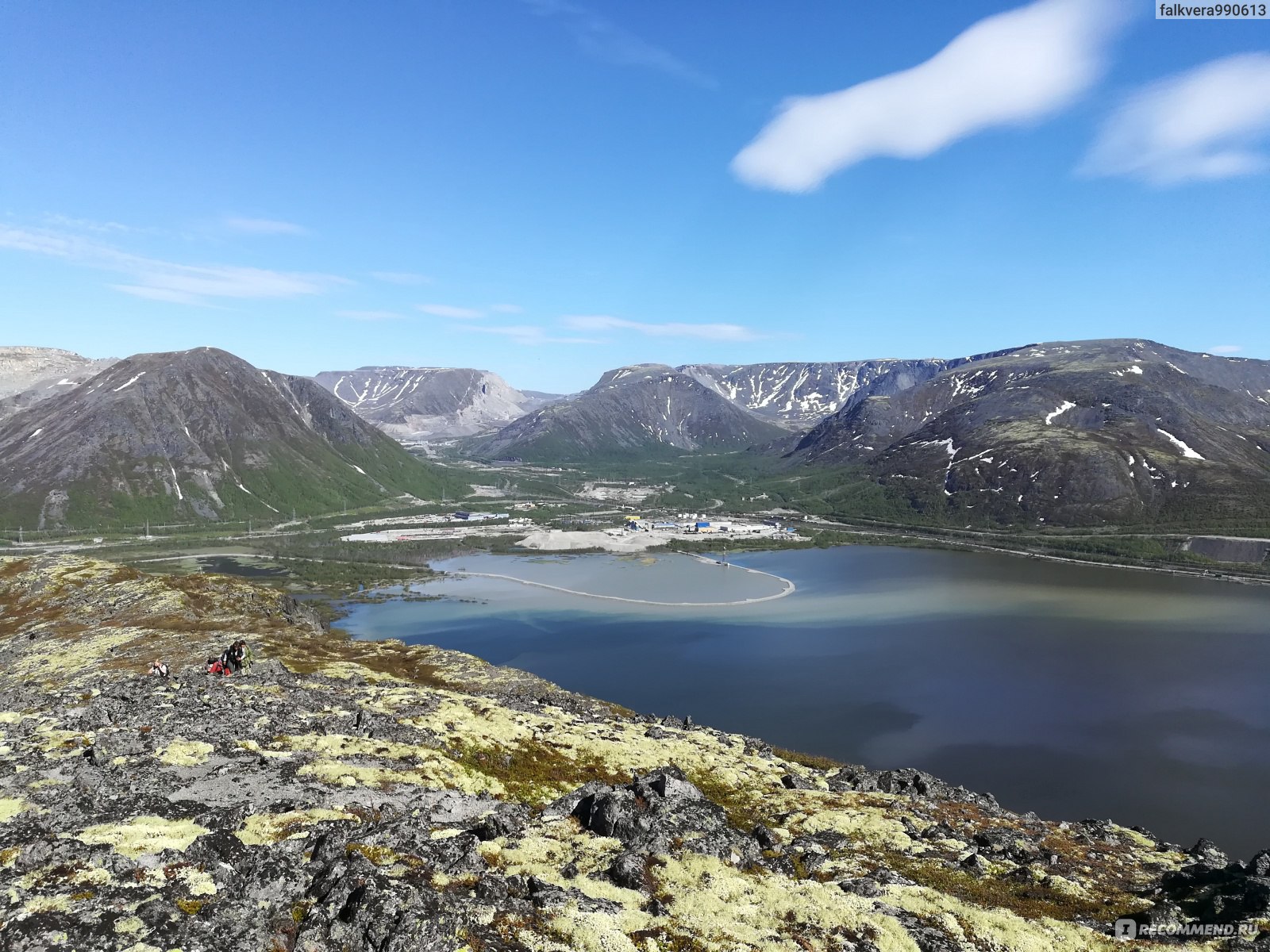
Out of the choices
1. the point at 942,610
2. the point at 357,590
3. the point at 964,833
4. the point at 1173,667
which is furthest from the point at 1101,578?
the point at 357,590

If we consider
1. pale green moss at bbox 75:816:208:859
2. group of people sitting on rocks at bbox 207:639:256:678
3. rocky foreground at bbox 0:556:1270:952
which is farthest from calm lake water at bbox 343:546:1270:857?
pale green moss at bbox 75:816:208:859

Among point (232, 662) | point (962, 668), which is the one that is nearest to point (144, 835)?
point (232, 662)

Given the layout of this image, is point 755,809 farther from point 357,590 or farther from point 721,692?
point 357,590

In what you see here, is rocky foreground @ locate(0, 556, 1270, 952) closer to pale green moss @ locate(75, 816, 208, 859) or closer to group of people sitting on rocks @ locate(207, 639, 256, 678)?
pale green moss @ locate(75, 816, 208, 859)

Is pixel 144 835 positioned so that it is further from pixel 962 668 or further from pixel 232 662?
pixel 962 668

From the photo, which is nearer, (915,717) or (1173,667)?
(915,717)

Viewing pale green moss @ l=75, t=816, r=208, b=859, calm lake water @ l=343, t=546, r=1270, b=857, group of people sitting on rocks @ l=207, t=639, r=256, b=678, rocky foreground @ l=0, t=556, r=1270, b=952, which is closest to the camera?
rocky foreground @ l=0, t=556, r=1270, b=952
